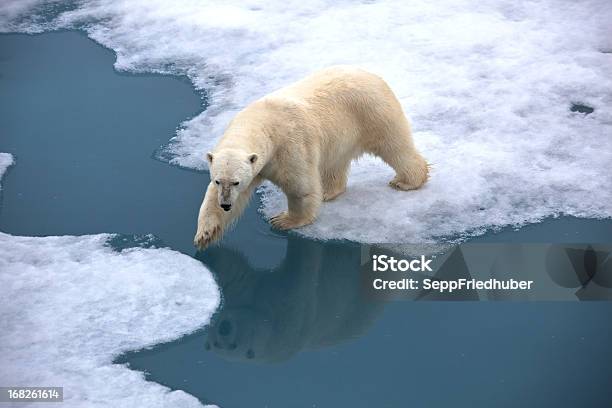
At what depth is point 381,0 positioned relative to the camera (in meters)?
8.70

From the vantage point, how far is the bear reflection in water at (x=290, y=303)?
4.91m

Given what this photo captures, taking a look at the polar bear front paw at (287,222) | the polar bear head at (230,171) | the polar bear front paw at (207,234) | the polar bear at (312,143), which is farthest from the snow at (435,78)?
the polar bear head at (230,171)

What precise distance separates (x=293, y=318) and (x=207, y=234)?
0.76m

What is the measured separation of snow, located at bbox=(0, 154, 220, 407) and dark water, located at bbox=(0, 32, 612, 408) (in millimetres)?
115

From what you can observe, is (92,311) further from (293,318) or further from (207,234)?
(293,318)

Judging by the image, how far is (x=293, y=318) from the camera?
5098 mm

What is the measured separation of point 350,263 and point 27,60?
3797mm

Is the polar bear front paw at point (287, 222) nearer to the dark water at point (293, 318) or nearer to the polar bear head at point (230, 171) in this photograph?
the dark water at point (293, 318)

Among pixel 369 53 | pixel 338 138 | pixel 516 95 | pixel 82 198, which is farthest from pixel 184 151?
pixel 516 95

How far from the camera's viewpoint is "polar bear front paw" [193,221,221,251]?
5.44 meters

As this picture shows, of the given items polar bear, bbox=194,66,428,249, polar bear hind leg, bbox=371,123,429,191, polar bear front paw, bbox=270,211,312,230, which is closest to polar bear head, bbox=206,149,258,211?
polar bear, bbox=194,66,428,249

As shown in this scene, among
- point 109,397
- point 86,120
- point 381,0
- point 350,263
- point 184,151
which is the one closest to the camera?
point 109,397

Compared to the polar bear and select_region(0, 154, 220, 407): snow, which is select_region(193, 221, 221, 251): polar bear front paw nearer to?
the polar bear

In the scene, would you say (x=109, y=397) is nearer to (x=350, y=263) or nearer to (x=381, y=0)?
(x=350, y=263)
